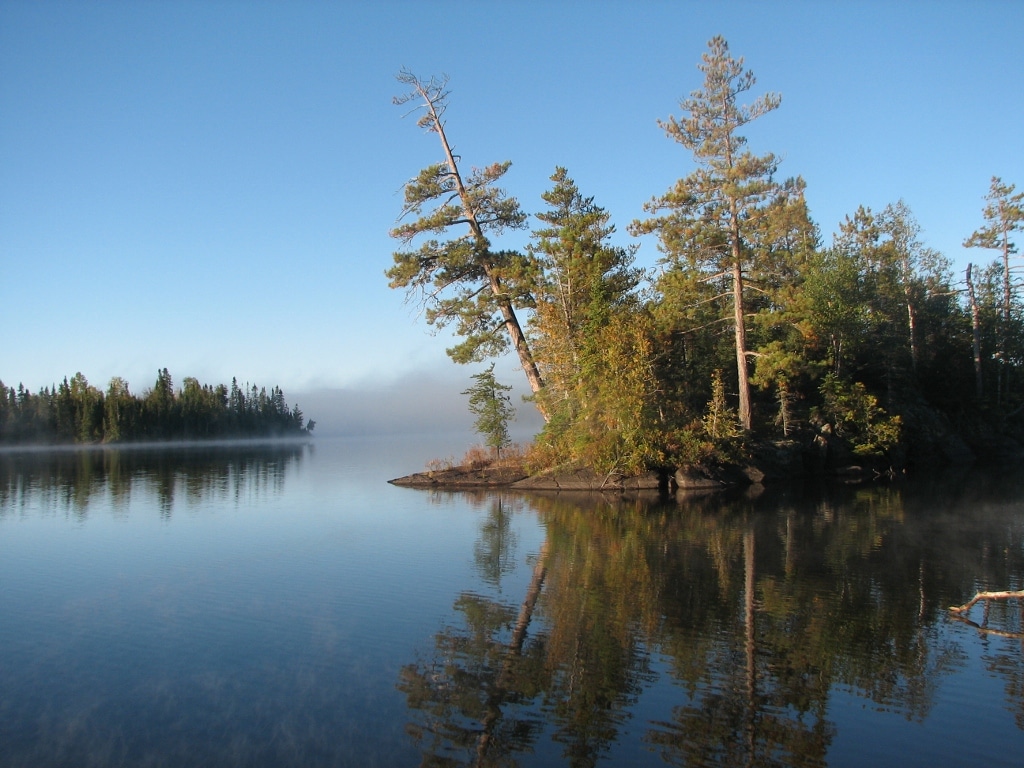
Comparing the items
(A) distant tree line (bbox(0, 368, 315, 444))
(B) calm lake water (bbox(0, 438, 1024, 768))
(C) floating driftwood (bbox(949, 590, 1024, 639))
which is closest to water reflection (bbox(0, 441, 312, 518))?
(B) calm lake water (bbox(0, 438, 1024, 768))

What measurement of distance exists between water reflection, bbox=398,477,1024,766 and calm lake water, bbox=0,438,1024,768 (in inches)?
1.6

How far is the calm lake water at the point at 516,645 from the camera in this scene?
6.83 metres

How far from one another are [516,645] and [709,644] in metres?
2.49

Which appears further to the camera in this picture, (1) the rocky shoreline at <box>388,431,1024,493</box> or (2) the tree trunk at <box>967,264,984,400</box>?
(2) the tree trunk at <box>967,264,984,400</box>

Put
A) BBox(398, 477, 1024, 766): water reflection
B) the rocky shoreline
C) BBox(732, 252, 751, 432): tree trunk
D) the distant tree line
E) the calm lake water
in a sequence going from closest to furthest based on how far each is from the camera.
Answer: the calm lake water → BBox(398, 477, 1024, 766): water reflection → the rocky shoreline → BBox(732, 252, 751, 432): tree trunk → the distant tree line

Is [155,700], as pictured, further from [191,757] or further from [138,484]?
[138,484]

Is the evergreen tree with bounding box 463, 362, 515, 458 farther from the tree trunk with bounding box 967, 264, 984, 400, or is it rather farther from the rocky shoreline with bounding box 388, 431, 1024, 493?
the tree trunk with bounding box 967, 264, 984, 400

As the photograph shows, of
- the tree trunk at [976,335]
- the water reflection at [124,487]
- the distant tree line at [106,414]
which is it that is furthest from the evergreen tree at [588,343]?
the distant tree line at [106,414]

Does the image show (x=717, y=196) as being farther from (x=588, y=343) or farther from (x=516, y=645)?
(x=516, y=645)

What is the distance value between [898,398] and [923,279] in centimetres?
1344

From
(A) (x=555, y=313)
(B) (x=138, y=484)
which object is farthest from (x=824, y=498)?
(B) (x=138, y=484)

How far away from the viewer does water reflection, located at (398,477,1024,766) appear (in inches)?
273

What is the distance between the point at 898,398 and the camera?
1512 inches

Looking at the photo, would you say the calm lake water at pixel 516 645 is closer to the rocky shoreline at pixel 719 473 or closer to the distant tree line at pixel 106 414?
the rocky shoreline at pixel 719 473
